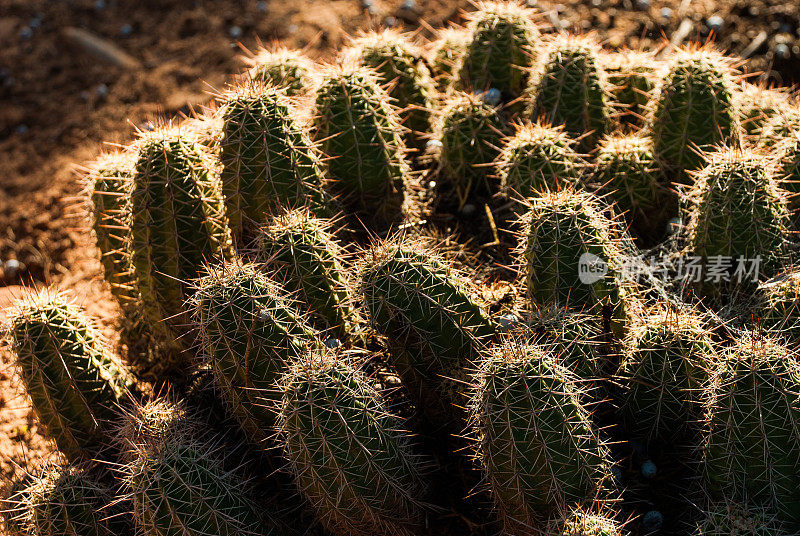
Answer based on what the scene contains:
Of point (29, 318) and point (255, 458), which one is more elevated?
point (29, 318)

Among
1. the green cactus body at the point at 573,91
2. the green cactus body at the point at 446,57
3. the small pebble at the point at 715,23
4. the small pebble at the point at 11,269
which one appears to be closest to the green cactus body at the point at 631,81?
the green cactus body at the point at 573,91

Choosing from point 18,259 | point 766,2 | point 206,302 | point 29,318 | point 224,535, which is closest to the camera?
point 224,535

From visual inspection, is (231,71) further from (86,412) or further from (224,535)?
(224,535)

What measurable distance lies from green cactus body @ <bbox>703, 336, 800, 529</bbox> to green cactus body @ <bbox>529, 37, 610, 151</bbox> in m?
1.62

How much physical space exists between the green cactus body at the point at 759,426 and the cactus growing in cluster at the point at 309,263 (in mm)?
1492

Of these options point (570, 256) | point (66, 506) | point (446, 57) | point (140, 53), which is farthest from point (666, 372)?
point (140, 53)

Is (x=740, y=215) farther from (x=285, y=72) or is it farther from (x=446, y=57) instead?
(x=285, y=72)

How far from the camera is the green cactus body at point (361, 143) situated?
3.41 m

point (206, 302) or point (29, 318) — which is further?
point (29, 318)

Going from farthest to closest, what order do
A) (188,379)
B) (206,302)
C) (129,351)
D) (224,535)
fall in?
(129,351) < (188,379) < (206,302) < (224,535)

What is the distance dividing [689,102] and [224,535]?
9.60 ft

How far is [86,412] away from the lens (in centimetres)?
292

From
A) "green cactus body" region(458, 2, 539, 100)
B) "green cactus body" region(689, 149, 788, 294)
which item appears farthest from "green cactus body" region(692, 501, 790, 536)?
"green cactus body" region(458, 2, 539, 100)

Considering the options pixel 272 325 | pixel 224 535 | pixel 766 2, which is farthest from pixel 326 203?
pixel 766 2
